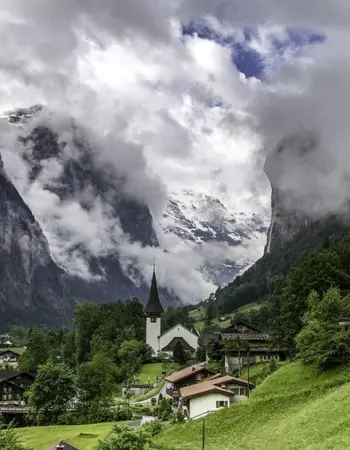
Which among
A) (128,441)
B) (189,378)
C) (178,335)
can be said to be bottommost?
(128,441)

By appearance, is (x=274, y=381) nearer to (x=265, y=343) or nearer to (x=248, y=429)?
(x=248, y=429)

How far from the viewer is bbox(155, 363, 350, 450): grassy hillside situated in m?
36.6

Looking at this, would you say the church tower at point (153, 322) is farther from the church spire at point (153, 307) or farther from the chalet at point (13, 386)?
the chalet at point (13, 386)

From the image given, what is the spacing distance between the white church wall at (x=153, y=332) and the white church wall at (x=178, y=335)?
1.16m

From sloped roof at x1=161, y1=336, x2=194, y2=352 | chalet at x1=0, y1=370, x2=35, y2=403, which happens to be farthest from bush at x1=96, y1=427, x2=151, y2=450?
sloped roof at x1=161, y1=336, x2=194, y2=352

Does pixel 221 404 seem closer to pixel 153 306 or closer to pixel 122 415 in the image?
pixel 122 415

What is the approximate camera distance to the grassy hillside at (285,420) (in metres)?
36.6

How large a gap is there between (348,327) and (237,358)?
95.3 ft

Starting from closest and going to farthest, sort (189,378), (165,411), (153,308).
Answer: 1. (165,411)
2. (189,378)
3. (153,308)

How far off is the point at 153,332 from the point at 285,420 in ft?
304

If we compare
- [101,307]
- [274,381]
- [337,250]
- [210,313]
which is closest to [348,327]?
[274,381]

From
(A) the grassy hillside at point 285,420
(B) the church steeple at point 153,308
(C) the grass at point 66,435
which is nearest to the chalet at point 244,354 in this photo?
(C) the grass at point 66,435

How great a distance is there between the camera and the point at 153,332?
133 m

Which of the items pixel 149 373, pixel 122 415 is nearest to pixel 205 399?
pixel 122 415
